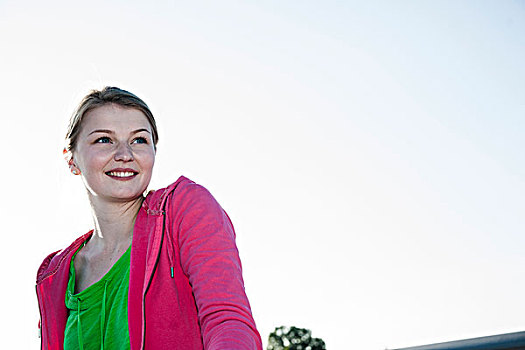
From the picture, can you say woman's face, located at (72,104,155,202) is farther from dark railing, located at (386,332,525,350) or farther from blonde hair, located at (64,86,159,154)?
dark railing, located at (386,332,525,350)

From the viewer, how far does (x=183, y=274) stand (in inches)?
73.4

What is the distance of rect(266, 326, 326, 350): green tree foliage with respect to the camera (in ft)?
125

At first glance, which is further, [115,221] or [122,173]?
[115,221]

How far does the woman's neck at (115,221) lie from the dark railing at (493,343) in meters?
1.01

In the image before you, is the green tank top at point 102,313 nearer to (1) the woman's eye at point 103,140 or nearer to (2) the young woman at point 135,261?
(2) the young woman at point 135,261

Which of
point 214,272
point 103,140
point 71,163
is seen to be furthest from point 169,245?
point 71,163

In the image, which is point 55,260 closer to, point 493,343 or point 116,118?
point 116,118

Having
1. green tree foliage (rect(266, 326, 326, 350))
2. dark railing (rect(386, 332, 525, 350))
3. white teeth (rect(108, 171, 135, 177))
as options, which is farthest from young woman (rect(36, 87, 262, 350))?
green tree foliage (rect(266, 326, 326, 350))

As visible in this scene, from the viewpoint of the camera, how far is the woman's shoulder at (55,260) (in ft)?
7.60

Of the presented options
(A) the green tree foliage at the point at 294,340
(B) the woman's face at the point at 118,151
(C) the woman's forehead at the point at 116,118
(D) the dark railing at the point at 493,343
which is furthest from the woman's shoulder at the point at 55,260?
(A) the green tree foliage at the point at 294,340

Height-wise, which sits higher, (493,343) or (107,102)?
(107,102)

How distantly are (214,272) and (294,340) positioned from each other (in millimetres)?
38266

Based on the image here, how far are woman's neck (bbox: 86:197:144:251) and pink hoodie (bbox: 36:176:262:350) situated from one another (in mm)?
157

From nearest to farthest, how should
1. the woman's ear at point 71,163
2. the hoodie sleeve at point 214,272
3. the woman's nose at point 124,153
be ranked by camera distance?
the hoodie sleeve at point 214,272
the woman's nose at point 124,153
the woman's ear at point 71,163
